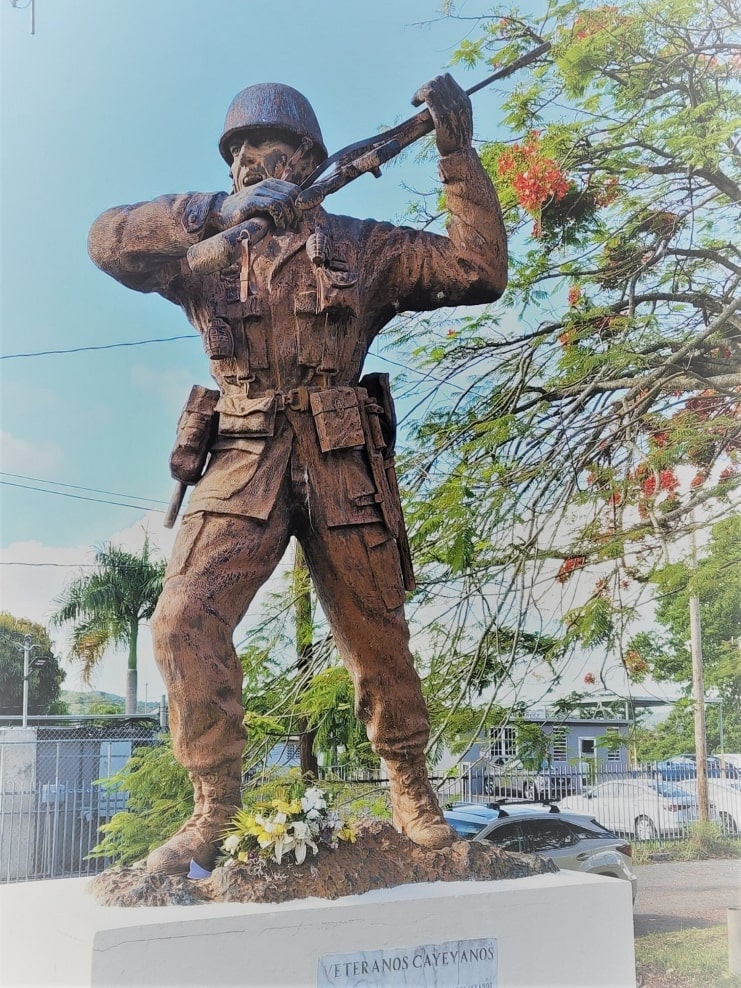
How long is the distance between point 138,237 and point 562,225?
4.22 m

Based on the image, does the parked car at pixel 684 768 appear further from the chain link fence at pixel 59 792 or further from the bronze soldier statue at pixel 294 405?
the bronze soldier statue at pixel 294 405

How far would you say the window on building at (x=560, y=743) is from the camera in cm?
668

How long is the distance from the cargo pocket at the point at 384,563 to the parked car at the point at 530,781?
3.71m

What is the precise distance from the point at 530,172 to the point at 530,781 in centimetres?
363

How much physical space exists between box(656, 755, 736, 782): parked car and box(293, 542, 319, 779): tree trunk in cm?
217

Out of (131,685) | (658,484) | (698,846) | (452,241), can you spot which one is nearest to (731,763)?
(698,846)

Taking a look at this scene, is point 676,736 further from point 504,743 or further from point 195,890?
point 195,890

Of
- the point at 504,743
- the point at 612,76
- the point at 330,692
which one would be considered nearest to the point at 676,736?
the point at 504,743

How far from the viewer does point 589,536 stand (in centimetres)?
658

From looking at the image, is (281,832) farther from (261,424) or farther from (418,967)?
(261,424)

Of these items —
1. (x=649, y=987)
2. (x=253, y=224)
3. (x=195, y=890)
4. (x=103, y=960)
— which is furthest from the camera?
(x=649, y=987)

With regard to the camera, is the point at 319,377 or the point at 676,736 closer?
the point at 319,377

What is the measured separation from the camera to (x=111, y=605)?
6926mm

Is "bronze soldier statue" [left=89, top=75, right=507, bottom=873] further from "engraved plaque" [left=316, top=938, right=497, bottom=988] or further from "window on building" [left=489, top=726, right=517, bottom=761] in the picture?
"window on building" [left=489, top=726, right=517, bottom=761]
